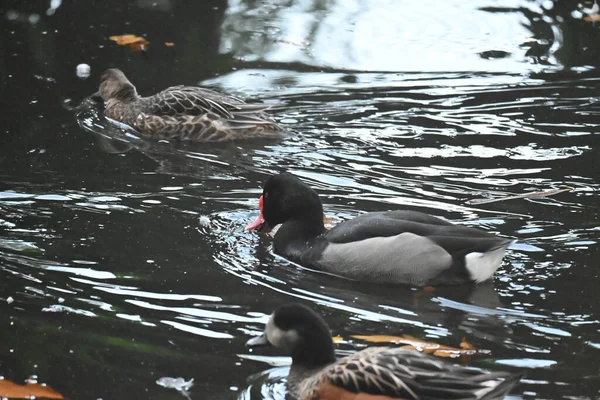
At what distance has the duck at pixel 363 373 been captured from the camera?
16.7 feet

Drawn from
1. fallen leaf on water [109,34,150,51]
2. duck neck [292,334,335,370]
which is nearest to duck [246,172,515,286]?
duck neck [292,334,335,370]

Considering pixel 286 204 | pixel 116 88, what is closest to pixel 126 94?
pixel 116 88

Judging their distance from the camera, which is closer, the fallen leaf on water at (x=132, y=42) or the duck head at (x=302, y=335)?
the duck head at (x=302, y=335)

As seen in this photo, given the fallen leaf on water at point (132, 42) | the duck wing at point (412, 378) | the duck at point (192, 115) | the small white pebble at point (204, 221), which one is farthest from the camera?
the fallen leaf on water at point (132, 42)

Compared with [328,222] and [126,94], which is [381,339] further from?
[126,94]

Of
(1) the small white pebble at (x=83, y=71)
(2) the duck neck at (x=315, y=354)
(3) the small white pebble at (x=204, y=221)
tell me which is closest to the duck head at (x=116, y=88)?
(1) the small white pebble at (x=83, y=71)

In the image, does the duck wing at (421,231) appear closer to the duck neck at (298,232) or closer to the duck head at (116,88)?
the duck neck at (298,232)

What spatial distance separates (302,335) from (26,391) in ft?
4.87

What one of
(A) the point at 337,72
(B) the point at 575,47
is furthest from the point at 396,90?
(B) the point at 575,47

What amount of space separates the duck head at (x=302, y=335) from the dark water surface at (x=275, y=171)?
10.2 inches

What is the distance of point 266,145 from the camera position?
1124 centimetres

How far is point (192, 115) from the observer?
11.7 m

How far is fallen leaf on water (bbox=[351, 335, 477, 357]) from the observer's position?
20.5ft

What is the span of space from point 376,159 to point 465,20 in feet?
17.8
